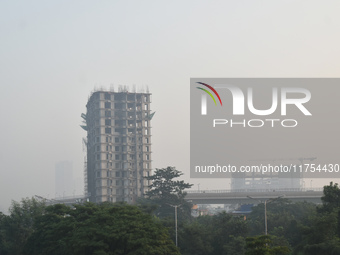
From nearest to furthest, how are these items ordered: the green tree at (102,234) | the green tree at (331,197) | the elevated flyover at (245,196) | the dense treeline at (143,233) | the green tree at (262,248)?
the green tree at (262,248), the dense treeline at (143,233), the green tree at (102,234), the green tree at (331,197), the elevated flyover at (245,196)

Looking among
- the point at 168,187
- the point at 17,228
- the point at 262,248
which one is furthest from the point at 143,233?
the point at 168,187

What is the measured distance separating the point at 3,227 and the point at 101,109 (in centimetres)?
8211

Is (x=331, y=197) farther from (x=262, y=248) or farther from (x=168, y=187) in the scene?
(x=168, y=187)

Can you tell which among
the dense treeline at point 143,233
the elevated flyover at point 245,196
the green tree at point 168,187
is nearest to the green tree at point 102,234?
the dense treeline at point 143,233

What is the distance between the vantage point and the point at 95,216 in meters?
63.4

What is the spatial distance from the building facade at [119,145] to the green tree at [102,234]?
89271mm

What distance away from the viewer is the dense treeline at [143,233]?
54969 mm

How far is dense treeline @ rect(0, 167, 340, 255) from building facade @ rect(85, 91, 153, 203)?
72.3m

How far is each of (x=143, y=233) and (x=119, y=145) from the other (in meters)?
108

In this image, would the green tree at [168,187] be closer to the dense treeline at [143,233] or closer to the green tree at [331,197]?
the dense treeline at [143,233]

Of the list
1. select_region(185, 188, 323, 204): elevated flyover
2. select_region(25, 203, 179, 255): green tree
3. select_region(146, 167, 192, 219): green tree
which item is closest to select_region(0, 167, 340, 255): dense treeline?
select_region(25, 203, 179, 255): green tree

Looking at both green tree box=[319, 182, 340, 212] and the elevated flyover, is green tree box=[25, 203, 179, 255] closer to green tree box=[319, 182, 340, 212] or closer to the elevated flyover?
green tree box=[319, 182, 340, 212]

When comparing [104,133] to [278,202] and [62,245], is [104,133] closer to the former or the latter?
[278,202]

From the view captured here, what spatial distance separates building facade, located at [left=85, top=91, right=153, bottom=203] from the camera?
16038 centimetres
